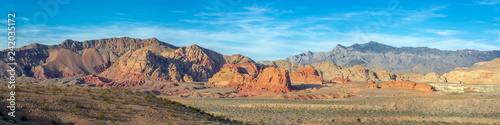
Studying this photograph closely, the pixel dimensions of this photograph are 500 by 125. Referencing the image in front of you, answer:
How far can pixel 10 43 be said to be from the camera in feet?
55.2

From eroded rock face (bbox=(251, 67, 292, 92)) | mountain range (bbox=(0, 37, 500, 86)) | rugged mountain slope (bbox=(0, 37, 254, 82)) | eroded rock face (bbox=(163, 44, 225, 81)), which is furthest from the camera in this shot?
eroded rock face (bbox=(163, 44, 225, 81))

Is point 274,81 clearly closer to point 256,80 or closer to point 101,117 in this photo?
point 256,80

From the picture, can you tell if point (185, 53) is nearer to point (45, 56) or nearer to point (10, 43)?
point (45, 56)

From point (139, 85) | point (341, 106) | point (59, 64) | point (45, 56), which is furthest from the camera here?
point (45, 56)

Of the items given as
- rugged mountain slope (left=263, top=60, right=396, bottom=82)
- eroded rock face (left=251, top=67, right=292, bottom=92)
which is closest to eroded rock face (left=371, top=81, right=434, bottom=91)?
eroded rock face (left=251, top=67, right=292, bottom=92)

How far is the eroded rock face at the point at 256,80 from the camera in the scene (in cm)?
10038

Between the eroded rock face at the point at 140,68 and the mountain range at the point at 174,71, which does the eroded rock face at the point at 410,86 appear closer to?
the mountain range at the point at 174,71

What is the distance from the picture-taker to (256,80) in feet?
360

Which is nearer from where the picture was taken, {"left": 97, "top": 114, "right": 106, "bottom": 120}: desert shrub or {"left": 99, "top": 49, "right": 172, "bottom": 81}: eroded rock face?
{"left": 97, "top": 114, "right": 106, "bottom": 120}: desert shrub

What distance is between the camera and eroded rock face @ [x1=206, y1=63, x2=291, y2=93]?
100375mm

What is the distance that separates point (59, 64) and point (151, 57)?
1573 inches

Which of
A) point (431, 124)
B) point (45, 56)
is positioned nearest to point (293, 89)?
point (431, 124)

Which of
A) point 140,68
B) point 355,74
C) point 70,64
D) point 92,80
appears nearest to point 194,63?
point 140,68

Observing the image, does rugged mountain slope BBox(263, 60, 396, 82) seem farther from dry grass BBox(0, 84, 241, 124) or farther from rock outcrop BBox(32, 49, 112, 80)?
dry grass BBox(0, 84, 241, 124)
